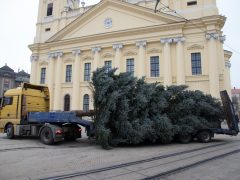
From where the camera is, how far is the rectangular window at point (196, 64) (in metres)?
25.6

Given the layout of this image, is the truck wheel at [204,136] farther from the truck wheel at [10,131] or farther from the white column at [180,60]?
the white column at [180,60]

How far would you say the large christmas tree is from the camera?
11.1m

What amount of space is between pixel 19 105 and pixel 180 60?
17824 mm

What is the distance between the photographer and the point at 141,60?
88.9 feet

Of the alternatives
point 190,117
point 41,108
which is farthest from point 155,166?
point 41,108

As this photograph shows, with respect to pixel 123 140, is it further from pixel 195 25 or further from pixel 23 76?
pixel 23 76

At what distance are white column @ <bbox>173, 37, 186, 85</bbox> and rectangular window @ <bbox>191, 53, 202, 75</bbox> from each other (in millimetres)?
1208

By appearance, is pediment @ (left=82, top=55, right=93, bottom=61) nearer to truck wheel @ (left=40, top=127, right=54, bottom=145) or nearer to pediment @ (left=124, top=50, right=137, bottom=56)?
pediment @ (left=124, top=50, right=137, bottom=56)

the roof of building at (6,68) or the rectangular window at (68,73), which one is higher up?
the roof of building at (6,68)

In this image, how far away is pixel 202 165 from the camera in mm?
7141

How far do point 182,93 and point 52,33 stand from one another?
25.9 metres

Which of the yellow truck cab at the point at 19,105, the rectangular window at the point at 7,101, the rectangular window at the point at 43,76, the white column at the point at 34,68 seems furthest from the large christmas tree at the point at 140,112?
the white column at the point at 34,68

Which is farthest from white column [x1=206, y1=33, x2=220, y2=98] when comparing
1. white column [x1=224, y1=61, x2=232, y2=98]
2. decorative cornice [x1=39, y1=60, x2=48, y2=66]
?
decorative cornice [x1=39, y1=60, x2=48, y2=66]

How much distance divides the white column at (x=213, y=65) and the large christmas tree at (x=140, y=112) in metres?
11.0
